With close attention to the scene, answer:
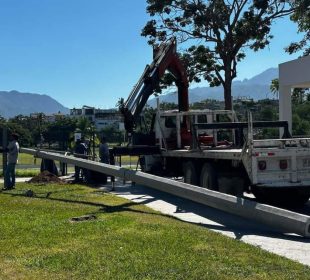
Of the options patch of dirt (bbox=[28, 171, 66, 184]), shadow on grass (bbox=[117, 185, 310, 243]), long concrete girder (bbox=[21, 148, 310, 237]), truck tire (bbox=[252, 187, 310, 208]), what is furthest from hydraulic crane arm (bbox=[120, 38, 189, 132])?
truck tire (bbox=[252, 187, 310, 208])

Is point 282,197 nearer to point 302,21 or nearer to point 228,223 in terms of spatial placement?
point 228,223

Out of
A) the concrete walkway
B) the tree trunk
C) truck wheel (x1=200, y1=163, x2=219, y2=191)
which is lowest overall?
the concrete walkway

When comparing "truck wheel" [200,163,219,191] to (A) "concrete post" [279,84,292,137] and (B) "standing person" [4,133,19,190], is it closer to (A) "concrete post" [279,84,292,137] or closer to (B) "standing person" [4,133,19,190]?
(B) "standing person" [4,133,19,190]

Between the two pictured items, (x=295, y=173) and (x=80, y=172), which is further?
(x=80, y=172)

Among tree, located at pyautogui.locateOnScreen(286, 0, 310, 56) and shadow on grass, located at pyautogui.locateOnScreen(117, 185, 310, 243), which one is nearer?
shadow on grass, located at pyautogui.locateOnScreen(117, 185, 310, 243)

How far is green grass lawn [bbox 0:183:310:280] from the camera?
6.34 meters

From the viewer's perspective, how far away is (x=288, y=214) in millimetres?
8312

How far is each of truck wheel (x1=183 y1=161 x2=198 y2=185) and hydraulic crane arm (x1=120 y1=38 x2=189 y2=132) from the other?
10.3 ft

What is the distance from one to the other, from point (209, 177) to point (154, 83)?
19.4ft

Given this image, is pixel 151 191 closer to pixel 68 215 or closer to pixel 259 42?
pixel 68 215

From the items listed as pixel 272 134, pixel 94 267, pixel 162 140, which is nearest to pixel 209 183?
pixel 162 140

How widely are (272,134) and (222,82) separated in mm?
7503

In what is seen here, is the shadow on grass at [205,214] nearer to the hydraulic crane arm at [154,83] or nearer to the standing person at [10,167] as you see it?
the standing person at [10,167]

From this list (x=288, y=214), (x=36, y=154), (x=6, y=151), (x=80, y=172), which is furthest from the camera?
(x=80, y=172)
